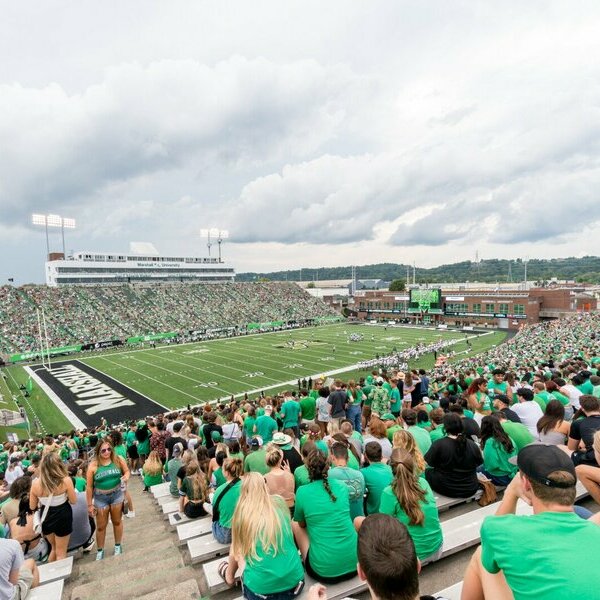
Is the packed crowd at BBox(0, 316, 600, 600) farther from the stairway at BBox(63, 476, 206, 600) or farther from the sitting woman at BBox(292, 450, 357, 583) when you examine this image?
the stairway at BBox(63, 476, 206, 600)

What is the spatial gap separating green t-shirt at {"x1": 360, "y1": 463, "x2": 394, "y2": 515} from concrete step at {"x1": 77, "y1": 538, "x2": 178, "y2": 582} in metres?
2.61

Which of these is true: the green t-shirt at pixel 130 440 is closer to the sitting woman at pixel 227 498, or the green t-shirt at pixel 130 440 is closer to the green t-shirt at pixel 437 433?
the sitting woman at pixel 227 498

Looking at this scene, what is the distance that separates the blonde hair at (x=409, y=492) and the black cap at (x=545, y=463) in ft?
4.76

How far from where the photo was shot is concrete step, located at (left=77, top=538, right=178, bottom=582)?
4820 mm

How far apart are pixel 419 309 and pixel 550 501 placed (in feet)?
236

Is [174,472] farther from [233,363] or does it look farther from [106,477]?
[233,363]

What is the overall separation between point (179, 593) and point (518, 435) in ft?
15.2

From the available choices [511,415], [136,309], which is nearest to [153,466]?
[511,415]

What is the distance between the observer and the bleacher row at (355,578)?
11.8ft

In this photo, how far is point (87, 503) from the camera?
573 centimetres

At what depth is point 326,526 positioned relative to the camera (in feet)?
11.9

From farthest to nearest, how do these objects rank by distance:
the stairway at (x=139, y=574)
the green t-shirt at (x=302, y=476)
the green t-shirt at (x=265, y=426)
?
the green t-shirt at (x=265, y=426), the green t-shirt at (x=302, y=476), the stairway at (x=139, y=574)

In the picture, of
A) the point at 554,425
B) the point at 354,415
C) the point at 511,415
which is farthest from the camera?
the point at 354,415

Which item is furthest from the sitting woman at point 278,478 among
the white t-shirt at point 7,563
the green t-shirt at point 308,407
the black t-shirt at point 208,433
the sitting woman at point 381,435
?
the green t-shirt at point 308,407
